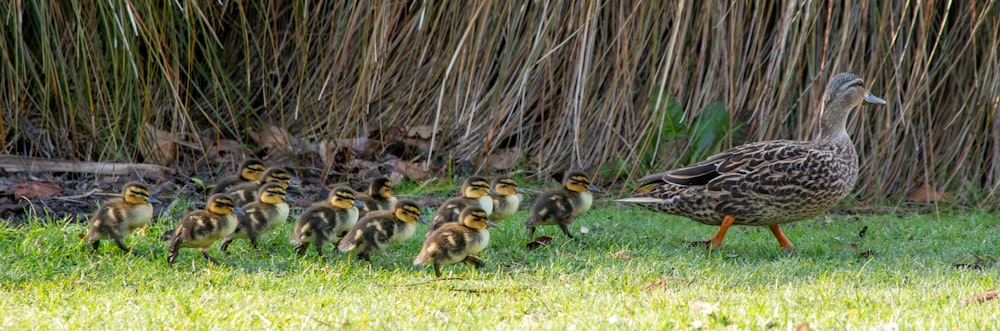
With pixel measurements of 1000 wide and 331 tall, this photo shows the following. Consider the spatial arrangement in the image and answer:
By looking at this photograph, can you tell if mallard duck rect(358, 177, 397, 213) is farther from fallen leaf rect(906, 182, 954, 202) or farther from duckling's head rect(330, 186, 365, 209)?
fallen leaf rect(906, 182, 954, 202)

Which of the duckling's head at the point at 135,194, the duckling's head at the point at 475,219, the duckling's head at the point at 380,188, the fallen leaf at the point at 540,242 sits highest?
the duckling's head at the point at 475,219

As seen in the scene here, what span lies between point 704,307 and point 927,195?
4930 mm

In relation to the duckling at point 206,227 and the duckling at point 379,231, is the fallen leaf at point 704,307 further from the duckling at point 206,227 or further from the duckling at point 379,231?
the duckling at point 206,227

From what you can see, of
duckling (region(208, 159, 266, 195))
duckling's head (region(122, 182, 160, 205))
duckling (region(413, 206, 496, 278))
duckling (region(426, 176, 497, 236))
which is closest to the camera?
duckling (region(413, 206, 496, 278))

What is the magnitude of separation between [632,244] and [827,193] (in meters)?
1.24

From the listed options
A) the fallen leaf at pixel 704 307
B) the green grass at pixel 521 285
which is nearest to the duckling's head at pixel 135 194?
the green grass at pixel 521 285

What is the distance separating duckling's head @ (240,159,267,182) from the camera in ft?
24.3

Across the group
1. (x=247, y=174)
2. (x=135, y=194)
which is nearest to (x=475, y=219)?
(x=135, y=194)

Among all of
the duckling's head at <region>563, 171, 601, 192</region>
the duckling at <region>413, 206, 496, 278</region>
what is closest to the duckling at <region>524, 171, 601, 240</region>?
the duckling's head at <region>563, 171, 601, 192</region>

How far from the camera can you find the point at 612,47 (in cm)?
894

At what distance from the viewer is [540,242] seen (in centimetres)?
659

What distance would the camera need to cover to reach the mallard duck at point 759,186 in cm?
660

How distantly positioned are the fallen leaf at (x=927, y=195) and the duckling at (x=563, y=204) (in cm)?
326

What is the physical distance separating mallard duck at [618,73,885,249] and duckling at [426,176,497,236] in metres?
0.83
